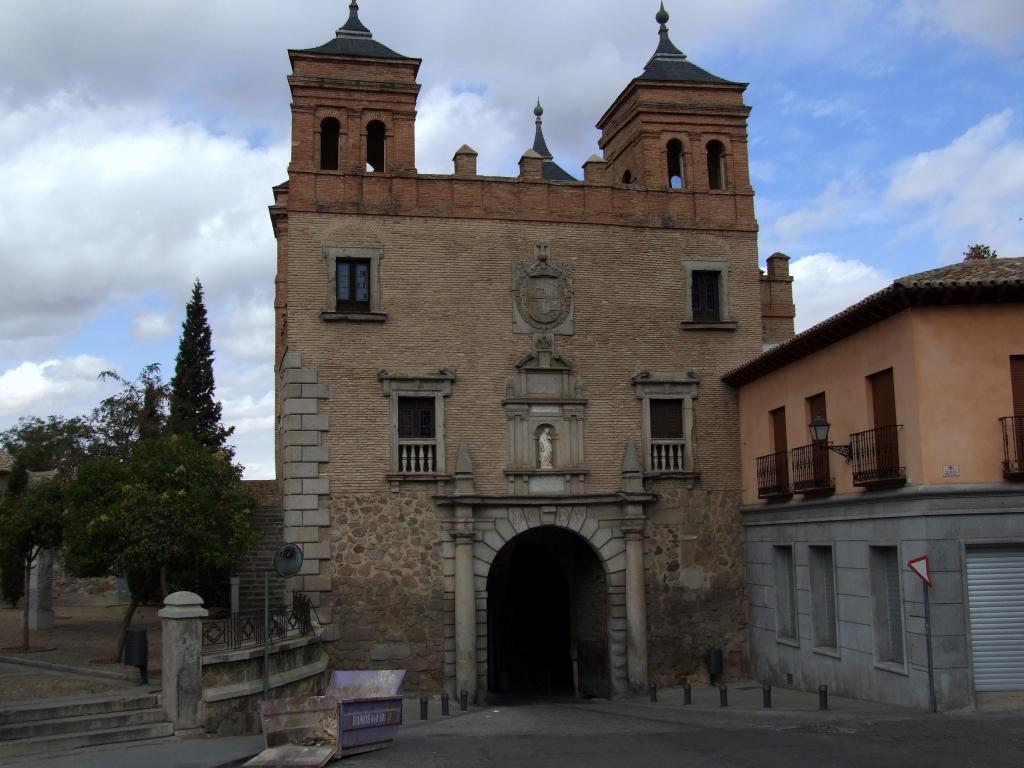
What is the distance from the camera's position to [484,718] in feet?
59.7

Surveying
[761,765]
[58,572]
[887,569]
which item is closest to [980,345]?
[887,569]

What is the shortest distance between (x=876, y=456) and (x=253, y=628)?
10663mm

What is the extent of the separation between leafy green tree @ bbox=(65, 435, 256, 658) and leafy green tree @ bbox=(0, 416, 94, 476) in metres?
13.9

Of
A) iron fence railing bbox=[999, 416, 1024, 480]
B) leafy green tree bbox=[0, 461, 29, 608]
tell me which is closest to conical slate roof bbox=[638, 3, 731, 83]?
iron fence railing bbox=[999, 416, 1024, 480]

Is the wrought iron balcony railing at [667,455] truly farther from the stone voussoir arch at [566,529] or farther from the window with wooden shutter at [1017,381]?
the window with wooden shutter at [1017,381]

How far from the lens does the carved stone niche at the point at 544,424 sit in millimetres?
22078

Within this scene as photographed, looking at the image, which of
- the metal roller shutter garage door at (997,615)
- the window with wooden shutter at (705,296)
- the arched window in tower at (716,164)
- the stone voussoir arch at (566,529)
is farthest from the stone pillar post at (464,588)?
the metal roller shutter garage door at (997,615)

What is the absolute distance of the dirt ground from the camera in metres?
18.4

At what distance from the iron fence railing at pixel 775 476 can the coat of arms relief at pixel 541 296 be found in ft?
16.8

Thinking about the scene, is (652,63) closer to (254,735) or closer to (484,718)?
(484,718)

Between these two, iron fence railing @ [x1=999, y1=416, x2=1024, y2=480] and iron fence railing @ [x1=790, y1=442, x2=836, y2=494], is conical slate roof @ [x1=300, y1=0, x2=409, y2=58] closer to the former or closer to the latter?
iron fence railing @ [x1=790, y1=442, x2=836, y2=494]

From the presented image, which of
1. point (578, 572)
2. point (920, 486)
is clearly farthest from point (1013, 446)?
point (578, 572)

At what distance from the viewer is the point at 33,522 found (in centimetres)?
2055

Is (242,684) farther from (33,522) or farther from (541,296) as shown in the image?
(541,296)
